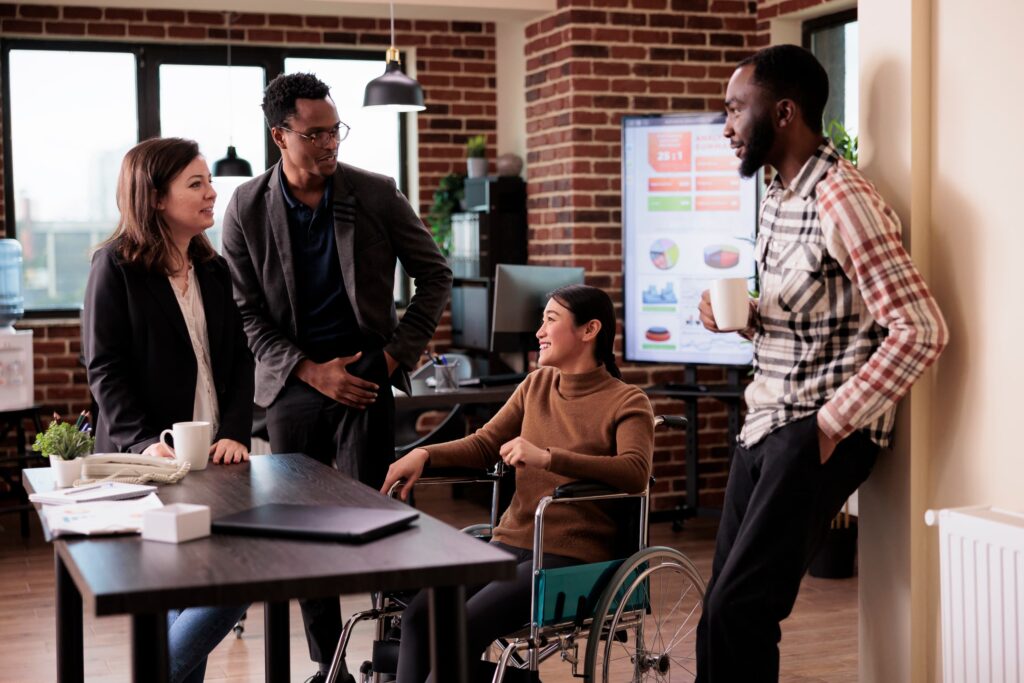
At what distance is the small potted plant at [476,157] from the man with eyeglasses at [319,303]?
Answer: 3.35 metres

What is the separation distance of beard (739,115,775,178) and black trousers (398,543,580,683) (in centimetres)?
96

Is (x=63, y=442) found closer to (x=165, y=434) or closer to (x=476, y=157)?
(x=165, y=434)

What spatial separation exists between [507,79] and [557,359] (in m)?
4.37

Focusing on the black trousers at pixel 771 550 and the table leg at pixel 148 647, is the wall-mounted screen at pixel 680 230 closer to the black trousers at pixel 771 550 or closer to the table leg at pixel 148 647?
the black trousers at pixel 771 550

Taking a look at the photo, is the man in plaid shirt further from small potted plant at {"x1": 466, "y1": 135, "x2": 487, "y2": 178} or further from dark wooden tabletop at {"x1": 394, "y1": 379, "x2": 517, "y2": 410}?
small potted plant at {"x1": 466, "y1": 135, "x2": 487, "y2": 178}

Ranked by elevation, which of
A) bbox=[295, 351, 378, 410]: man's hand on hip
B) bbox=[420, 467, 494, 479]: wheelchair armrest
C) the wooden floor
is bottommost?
the wooden floor

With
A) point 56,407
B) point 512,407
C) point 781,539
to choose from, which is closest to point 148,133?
point 56,407

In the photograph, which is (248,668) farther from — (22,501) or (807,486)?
(22,501)

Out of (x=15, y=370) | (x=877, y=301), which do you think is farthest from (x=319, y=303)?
(x=15, y=370)

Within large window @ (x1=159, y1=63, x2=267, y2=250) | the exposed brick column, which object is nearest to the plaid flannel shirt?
the exposed brick column

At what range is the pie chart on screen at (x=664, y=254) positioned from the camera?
5594mm

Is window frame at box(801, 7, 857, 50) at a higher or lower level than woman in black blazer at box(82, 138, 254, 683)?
higher

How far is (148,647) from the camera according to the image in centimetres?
167

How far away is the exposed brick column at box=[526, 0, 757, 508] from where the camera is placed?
5832mm
